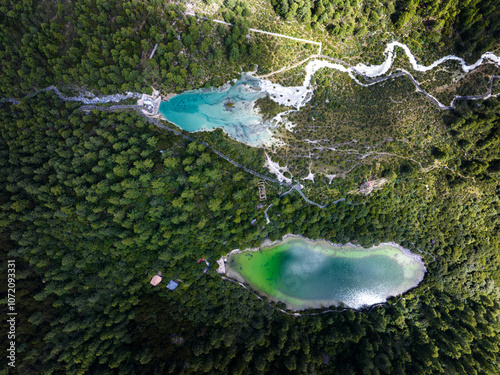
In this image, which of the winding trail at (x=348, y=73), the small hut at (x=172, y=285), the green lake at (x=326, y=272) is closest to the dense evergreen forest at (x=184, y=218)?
the small hut at (x=172, y=285)

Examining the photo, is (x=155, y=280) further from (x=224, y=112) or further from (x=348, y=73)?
(x=348, y=73)

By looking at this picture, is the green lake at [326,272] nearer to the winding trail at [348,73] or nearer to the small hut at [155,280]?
the small hut at [155,280]

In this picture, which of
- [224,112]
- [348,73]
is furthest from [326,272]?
[348,73]

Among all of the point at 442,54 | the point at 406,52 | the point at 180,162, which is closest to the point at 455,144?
the point at 442,54

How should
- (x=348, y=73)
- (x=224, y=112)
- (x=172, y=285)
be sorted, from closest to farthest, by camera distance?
(x=172, y=285)
(x=348, y=73)
(x=224, y=112)

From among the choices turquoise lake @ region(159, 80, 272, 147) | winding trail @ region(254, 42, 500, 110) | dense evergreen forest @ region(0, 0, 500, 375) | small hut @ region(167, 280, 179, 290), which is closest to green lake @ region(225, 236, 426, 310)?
dense evergreen forest @ region(0, 0, 500, 375)

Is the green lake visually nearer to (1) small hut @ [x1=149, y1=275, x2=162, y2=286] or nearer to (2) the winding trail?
(1) small hut @ [x1=149, y1=275, x2=162, y2=286]
